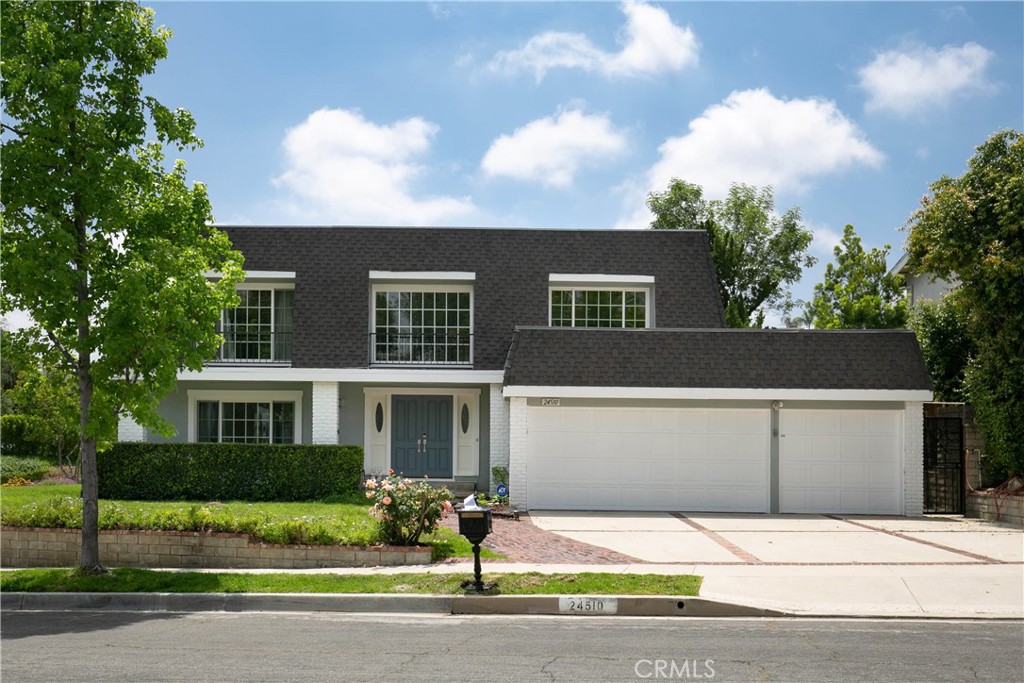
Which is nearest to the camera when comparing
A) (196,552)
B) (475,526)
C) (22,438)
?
(475,526)

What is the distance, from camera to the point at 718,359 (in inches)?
814

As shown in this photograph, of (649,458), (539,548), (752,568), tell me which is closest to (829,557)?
(752,568)

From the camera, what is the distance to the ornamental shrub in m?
24.7

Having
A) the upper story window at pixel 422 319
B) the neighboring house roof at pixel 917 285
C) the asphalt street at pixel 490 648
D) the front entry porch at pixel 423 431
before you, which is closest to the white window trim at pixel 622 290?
the upper story window at pixel 422 319

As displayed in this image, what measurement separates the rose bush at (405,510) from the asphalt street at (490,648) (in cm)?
273

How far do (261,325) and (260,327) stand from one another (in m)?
0.06

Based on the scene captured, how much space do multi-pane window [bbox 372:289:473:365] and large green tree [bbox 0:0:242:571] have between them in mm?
10711

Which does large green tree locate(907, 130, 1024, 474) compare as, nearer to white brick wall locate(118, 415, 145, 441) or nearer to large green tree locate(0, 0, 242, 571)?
large green tree locate(0, 0, 242, 571)

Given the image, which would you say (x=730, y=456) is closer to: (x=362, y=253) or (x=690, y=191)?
(x=362, y=253)

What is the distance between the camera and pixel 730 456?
20703 millimetres

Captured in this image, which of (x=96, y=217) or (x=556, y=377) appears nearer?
(x=96, y=217)

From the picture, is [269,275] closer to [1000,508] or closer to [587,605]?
[587,605]

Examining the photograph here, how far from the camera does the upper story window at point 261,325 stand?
78.7ft

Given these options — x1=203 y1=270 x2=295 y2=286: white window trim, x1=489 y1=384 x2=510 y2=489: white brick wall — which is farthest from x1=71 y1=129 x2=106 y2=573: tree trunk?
x1=489 y1=384 x2=510 y2=489: white brick wall
